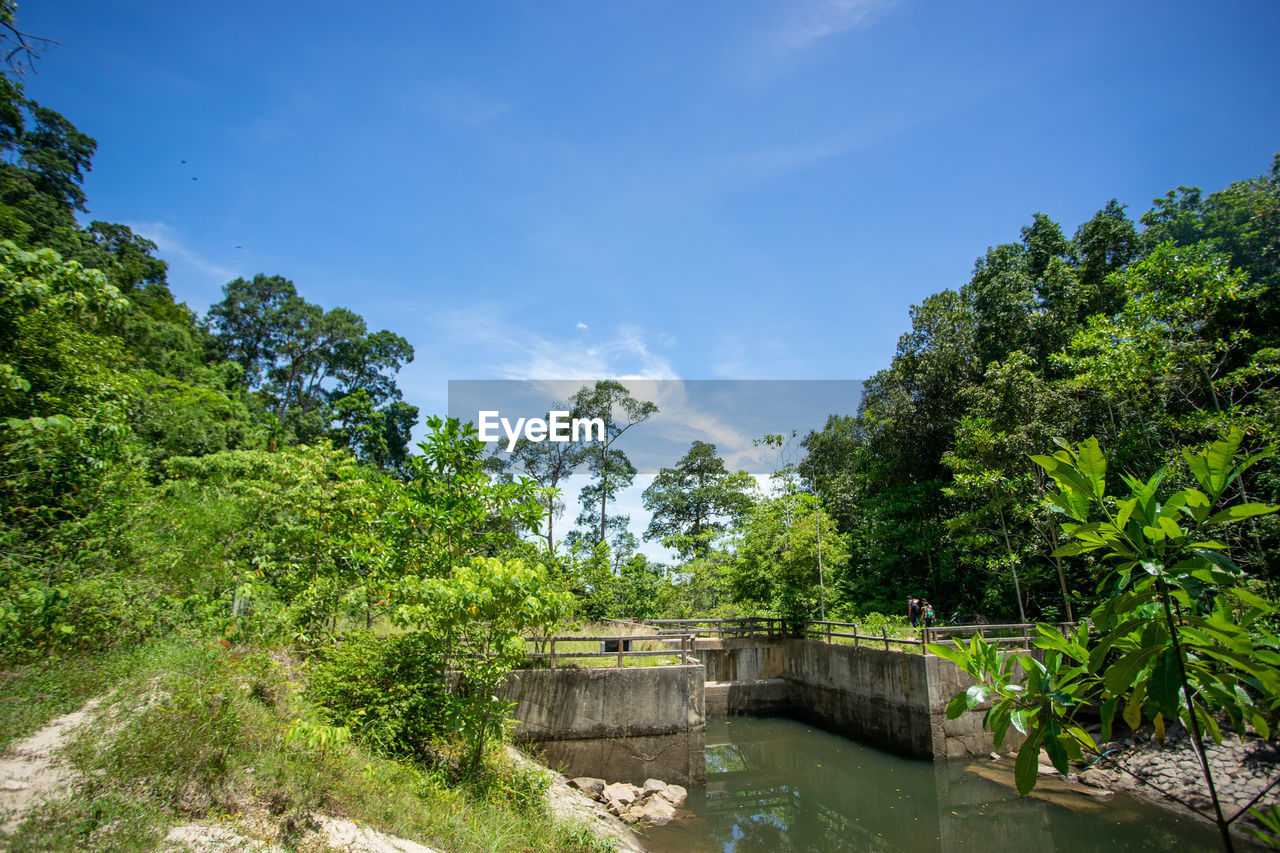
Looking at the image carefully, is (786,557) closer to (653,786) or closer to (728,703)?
(728,703)

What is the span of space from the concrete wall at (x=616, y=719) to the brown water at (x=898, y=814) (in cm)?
97

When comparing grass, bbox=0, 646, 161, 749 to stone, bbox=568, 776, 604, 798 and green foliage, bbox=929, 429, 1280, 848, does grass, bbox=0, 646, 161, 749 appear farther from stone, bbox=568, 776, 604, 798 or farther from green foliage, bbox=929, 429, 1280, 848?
green foliage, bbox=929, 429, 1280, 848

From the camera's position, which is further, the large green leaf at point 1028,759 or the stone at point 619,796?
the stone at point 619,796

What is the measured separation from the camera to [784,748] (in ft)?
52.5

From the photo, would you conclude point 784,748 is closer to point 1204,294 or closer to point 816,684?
point 816,684

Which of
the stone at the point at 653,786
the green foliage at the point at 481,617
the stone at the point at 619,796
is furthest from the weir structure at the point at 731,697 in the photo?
the green foliage at the point at 481,617

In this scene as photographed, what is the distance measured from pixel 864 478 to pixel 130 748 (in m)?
26.7

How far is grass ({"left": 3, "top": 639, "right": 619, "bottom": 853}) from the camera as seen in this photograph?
469cm

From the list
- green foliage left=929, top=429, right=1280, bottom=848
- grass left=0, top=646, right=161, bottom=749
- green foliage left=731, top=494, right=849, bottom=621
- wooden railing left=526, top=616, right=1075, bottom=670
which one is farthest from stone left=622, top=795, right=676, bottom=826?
green foliage left=731, top=494, right=849, bottom=621

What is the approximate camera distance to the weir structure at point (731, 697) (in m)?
11.3

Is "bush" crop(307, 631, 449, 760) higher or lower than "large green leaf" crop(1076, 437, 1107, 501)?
lower

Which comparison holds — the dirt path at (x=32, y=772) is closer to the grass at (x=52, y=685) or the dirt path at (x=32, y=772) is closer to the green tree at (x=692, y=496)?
the grass at (x=52, y=685)

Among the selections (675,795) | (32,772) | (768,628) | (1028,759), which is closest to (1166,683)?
(1028,759)

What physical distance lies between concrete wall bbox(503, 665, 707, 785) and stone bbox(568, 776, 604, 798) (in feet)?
0.75
